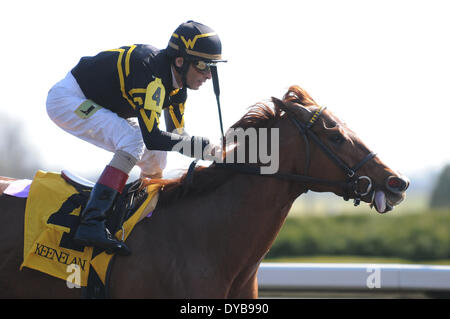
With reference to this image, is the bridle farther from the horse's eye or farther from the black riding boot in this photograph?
the black riding boot

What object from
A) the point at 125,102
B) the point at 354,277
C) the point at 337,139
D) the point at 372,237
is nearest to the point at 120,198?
the point at 125,102

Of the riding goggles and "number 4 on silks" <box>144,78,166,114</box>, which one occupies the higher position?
the riding goggles

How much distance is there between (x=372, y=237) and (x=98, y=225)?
8.66m

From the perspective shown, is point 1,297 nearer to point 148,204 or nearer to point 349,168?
point 148,204

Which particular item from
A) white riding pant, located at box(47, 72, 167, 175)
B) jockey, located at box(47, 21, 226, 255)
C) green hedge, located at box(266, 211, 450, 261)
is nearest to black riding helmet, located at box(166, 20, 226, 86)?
jockey, located at box(47, 21, 226, 255)

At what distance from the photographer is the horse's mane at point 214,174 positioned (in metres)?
3.56

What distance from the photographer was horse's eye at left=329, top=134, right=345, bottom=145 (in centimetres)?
347

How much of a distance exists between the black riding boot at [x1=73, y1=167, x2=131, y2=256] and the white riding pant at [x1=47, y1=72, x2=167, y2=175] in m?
0.26

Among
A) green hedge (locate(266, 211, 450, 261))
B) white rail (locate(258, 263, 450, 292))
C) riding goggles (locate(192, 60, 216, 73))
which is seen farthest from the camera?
green hedge (locate(266, 211, 450, 261))

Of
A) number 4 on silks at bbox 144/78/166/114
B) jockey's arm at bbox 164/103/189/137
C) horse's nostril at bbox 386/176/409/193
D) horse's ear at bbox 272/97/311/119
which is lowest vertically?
horse's nostril at bbox 386/176/409/193

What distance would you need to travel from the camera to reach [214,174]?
3592 mm

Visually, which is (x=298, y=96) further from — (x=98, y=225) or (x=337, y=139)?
(x=98, y=225)

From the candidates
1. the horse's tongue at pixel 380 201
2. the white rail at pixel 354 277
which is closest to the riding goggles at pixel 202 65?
the horse's tongue at pixel 380 201

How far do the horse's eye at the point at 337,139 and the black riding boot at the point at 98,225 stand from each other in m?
1.35
